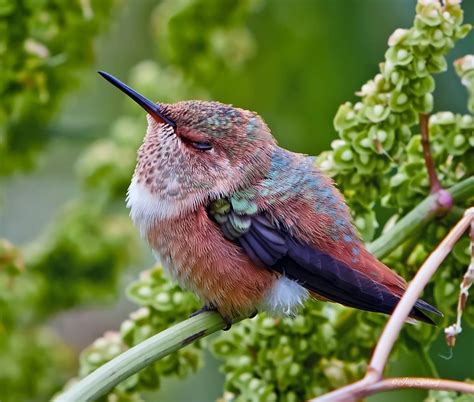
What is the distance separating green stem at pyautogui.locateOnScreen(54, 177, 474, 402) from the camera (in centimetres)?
145

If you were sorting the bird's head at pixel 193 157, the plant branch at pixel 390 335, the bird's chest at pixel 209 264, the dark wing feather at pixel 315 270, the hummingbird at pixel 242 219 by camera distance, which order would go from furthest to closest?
the bird's head at pixel 193 157 < the bird's chest at pixel 209 264 < the hummingbird at pixel 242 219 < the dark wing feather at pixel 315 270 < the plant branch at pixel 390 335

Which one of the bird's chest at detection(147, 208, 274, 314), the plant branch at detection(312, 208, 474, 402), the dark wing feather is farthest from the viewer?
the bird's chest at detection(147, 208, 274, 314)

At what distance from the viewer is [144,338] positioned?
206 centimetres

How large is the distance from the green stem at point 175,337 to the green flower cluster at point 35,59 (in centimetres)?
76

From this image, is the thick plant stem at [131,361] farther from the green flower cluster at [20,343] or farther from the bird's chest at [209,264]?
the green flower cluster at [20,343]

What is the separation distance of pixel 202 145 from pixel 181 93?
812mm

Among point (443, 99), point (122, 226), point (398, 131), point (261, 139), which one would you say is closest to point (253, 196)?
point (261, 139)

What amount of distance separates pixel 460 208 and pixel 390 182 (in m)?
0.16

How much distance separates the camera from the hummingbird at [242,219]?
79.6 inches

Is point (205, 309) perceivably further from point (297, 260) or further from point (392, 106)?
point (392, 106)

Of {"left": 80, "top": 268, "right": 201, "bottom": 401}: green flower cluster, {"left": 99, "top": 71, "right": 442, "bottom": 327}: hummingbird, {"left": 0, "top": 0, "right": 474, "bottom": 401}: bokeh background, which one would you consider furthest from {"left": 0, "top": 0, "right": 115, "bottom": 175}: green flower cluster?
{"left": 80, "top": 268, "right": 201, "bottom": 401}: green flower cluster

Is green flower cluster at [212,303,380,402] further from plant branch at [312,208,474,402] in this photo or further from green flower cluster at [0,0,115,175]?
green flower cluster at [0,0,115,175]

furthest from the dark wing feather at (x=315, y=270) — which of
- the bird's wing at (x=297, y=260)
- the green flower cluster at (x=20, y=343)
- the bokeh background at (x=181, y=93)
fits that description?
the bokeh background at (x=181, y=93)

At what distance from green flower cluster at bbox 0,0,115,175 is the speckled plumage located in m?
0.31
